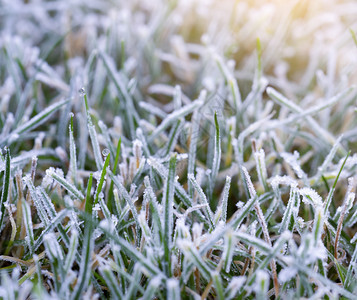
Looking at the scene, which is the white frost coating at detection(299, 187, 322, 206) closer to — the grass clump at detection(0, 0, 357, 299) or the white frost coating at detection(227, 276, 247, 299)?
the grass clump at detection(0, 0, 357, 299)

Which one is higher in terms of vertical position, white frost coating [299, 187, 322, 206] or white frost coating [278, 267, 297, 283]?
white frost coating [299, 187, 322, 206]

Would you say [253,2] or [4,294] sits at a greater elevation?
[253,2]

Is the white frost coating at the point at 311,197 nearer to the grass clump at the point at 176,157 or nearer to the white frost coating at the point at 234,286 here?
the grass clump at the point at 176,157

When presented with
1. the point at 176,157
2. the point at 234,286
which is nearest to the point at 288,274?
the point at 234,286

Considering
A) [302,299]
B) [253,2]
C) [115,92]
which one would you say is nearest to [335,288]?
[302,299]

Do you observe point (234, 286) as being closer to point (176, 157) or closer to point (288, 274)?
point (288, 274)

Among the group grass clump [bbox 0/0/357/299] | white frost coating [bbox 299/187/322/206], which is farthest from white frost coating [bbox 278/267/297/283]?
white frost coating [bbox 299/187/322/206]

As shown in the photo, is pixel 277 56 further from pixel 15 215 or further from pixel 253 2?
pixel 15 215

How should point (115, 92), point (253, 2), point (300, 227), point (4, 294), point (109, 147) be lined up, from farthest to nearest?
1. point (253, 2)
2. point (115, 92)
3. point (109, 147)
4. point (300, 227)
5. point (4, 294)
